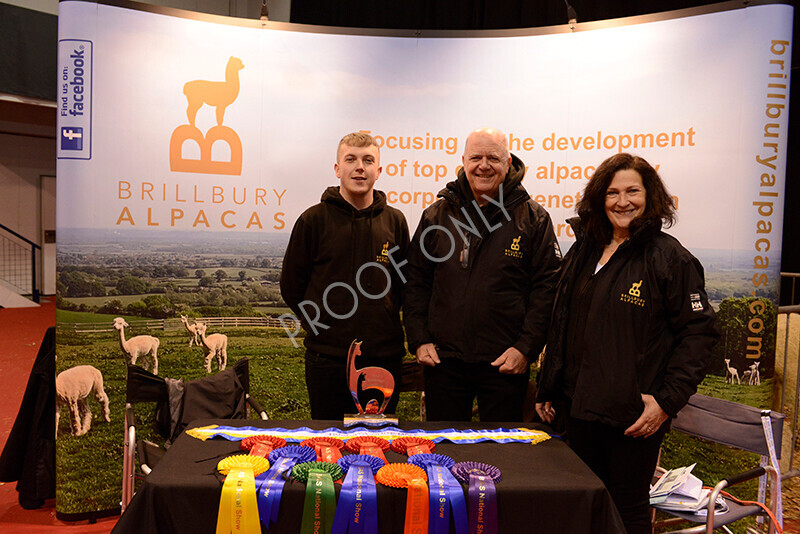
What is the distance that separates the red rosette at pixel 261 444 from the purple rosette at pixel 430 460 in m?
0.38

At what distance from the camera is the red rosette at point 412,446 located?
162cm

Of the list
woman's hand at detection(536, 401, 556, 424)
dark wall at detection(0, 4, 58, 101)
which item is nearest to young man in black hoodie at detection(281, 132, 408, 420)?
woman's hand at detection(536, 401, 556, 424)

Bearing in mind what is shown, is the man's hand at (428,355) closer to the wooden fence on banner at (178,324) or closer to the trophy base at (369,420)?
the trophy base at (369,420)

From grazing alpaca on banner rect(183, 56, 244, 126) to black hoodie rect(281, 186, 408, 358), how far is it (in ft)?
3.46

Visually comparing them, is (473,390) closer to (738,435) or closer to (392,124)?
(738,435)

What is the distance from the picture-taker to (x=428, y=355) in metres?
2.23

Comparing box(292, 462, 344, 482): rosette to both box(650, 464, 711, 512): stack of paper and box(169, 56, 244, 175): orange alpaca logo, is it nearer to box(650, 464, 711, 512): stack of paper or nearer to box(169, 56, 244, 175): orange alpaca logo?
box(650, 464, 711, 512): stack of paper

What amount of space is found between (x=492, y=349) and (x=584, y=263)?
48cm

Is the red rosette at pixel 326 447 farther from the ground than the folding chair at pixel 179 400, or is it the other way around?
the red rosette at pixel 326 447

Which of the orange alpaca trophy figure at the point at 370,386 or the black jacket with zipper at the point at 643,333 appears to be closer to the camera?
the black jacket with zipper at the point at 643,333

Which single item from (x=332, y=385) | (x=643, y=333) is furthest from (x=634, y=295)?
(x=332, y=385)

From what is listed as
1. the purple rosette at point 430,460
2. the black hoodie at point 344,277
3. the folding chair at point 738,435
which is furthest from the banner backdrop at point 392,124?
the purple rosette at point 430,460

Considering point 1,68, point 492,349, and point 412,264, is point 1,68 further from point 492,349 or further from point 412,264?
point 492,349

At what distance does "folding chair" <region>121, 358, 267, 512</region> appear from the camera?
7.75ft
